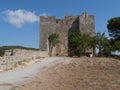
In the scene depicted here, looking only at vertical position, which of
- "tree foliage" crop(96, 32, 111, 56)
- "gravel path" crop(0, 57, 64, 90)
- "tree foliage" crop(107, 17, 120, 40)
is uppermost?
"tree foliage" crop(107, 17, 120, 40)

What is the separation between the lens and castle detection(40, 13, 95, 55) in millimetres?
56344

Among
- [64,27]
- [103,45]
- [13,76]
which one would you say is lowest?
[13,76]

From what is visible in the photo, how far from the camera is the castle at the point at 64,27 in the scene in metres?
56.3

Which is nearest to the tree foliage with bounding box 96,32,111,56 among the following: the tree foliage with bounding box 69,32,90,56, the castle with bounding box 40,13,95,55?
the tree foliage with bounding box 69,32,90,56

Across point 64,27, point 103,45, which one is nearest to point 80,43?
point 103,45

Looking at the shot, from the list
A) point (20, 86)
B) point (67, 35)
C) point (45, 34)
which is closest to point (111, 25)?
point (67, 35)

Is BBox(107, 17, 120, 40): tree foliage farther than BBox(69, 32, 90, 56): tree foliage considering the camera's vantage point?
Yes

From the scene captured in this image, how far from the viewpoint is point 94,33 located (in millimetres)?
55844

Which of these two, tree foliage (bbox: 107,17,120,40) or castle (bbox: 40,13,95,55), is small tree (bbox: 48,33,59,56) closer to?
castle (bbox: 40,13,95,55)

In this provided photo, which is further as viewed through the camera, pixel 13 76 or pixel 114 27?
pixel 114 27

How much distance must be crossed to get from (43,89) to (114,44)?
42.6 meters

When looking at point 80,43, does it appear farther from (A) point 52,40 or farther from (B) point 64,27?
(B) point 64,27

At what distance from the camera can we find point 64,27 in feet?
188

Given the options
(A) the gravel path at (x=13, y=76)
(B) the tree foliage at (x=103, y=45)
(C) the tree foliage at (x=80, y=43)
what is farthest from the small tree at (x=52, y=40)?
(A) the gravel path at (x=13, y=76)
